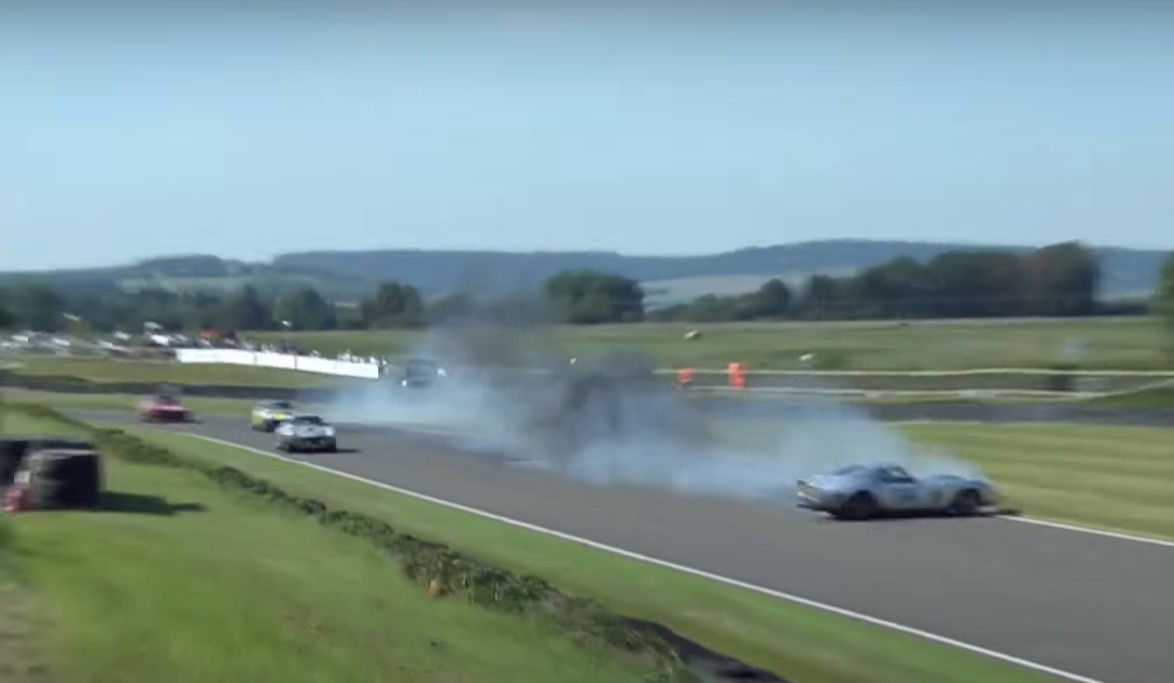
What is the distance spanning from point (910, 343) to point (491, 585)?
4903cm

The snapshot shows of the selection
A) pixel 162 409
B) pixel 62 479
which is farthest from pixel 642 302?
pixel 62 479

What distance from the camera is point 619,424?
131 ft

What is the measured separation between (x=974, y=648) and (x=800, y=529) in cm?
1036

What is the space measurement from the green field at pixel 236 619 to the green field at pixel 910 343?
1026 inches

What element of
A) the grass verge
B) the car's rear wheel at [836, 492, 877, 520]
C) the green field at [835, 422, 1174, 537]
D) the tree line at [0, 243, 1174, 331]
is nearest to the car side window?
the car's rear wheel at [836, 492, 877, 520]

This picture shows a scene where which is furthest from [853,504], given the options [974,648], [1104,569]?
[974,648]

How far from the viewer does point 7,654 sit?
12.6 m

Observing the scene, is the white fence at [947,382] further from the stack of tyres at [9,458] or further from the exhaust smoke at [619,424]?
the stack of tyres at [9,458]

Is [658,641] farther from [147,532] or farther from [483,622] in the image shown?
[147,532]

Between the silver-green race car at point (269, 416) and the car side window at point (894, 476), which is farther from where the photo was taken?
the silver-green race car at point (269, 416)

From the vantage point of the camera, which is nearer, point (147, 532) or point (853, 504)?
point (147, 532)

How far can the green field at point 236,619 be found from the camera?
1322 cm

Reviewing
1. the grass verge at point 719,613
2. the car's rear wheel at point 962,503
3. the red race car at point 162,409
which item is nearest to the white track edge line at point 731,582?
the grass verge at point 719,613

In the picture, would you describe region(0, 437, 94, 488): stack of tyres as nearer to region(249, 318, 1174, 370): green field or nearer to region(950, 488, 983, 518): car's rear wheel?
region(950, 488, 983, 518): car's rear wheel
